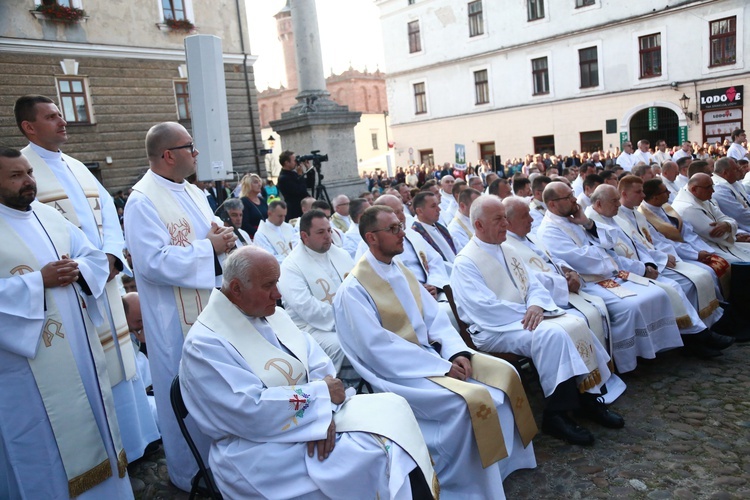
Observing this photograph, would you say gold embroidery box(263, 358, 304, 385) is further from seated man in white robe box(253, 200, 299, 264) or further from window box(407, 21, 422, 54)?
window box(407, 21, 422, 54)

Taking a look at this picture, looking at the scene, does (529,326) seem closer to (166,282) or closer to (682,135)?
(166,282)

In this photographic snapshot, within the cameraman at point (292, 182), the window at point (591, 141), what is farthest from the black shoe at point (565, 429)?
the window at point (591, 141)

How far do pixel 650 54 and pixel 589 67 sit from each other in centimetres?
247

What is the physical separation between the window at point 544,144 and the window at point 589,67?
2.67m

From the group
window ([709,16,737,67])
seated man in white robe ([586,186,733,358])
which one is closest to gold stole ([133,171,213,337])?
seated man in white robe ([586,186,733,358])

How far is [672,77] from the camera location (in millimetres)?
22219

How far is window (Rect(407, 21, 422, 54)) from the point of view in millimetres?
30359

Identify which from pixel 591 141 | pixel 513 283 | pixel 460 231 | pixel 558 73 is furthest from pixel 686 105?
pixel 513 283

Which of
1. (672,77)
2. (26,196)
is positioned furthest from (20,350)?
(672,77)

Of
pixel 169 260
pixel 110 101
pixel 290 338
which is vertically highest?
pixel 110 101

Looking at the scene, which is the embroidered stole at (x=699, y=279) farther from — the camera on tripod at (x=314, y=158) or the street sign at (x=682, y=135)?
the street sign at (x=682, y=135)

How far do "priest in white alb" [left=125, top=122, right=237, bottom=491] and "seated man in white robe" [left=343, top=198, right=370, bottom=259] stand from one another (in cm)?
330

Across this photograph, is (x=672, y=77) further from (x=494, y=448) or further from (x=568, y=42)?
(x=494, y=448)

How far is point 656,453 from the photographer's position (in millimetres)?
3539
